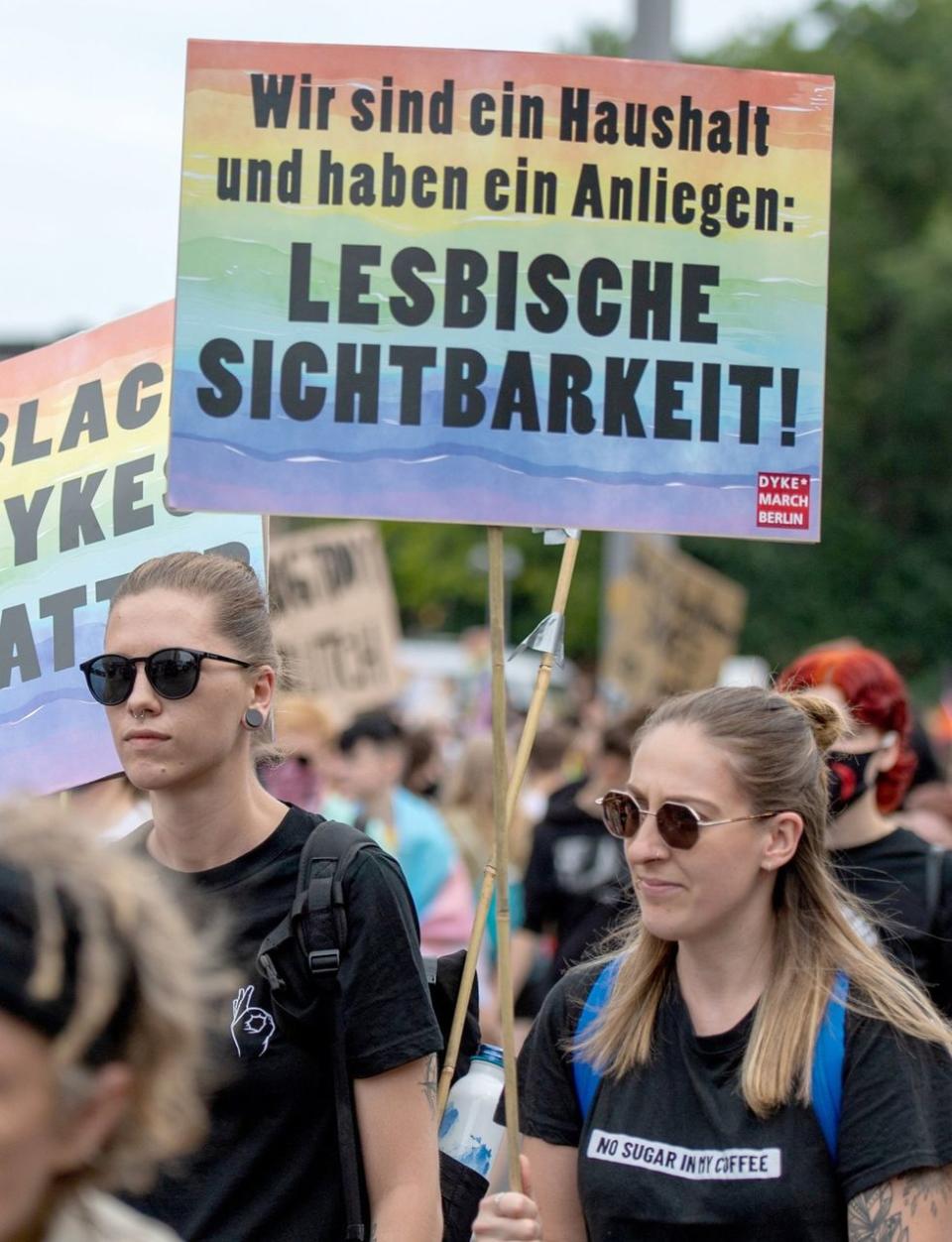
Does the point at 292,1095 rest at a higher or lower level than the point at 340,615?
lower

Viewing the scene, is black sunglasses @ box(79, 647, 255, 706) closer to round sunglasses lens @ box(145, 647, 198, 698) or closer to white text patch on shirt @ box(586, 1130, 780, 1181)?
round sunglasses lens @ box(145, 647, 198, 698)

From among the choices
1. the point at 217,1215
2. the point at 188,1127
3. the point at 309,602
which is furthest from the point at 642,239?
the point at 309,602

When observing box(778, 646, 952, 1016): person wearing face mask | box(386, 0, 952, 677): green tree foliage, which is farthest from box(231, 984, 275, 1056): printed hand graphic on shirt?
box(386, 0, 952, 677): green tree foliage

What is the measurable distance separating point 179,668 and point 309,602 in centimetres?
892

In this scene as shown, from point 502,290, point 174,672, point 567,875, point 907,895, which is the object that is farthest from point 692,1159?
point 567,875

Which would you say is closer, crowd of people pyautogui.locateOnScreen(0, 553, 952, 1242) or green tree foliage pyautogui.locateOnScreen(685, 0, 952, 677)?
crowd of people pyautogui.locateOnScreen(0, 553, 952, 1242)

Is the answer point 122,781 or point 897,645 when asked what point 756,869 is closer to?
point 122,781

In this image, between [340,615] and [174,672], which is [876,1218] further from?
[340,615]

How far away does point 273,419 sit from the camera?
318 centimetres

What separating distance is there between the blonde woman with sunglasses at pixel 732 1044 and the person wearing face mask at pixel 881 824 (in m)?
0.74

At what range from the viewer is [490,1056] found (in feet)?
11.0

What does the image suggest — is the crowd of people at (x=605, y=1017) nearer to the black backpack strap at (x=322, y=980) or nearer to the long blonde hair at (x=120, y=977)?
the black backpack strap at (x=322, y=980)

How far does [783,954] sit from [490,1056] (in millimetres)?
551

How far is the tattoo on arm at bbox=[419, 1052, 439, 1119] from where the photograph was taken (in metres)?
2.94
